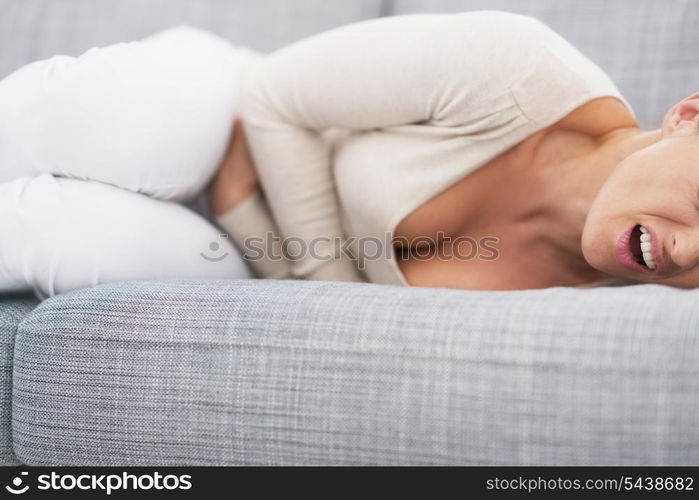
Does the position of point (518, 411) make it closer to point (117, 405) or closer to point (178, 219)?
point (117, 405)

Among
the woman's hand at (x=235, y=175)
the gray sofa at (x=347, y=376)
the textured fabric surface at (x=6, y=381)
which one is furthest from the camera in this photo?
the woman's hand at (x=235, y=175)

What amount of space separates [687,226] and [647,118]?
1.73 feet

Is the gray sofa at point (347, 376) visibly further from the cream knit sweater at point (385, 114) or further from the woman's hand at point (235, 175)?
the woman's hand at point (235, 175)

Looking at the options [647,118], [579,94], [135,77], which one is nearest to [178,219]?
[135,77]

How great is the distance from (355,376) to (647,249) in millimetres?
411

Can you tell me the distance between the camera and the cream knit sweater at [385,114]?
1114mm

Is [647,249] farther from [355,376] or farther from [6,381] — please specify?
[6,381]

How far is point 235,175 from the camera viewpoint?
138cm

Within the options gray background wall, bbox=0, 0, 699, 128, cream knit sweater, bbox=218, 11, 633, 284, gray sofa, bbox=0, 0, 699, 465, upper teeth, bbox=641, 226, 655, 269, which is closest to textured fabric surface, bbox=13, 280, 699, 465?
gray sofa, bbox=0, 0, 699, 465

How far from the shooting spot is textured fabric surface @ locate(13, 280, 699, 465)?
0.70m

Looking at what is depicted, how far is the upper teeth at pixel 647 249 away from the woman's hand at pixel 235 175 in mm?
665

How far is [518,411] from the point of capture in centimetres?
71

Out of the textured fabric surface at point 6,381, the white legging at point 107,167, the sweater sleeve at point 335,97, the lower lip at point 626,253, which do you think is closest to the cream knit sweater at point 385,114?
the sweater sleeve at point 335,97

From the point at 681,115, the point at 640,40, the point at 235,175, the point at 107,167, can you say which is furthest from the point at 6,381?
the point at 640,40
